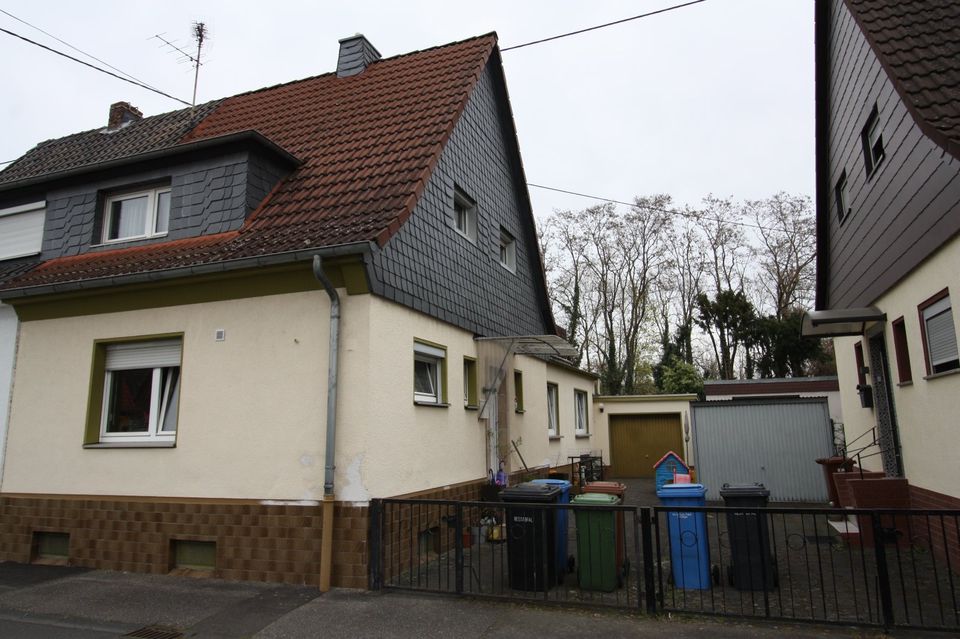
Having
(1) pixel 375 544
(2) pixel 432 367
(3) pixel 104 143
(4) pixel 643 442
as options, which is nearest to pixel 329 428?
(1) pixel 375 544

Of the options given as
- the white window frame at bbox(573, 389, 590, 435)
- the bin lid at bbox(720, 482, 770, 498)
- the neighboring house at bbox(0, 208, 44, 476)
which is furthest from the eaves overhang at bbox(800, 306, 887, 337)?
the neighboring house at bbox(0, 208, 44, 476)

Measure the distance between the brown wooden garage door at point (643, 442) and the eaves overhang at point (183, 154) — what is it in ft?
54.1

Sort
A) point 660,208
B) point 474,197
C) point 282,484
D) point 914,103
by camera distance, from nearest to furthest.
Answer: point 914,103 < point 282,484 < point 474,197 < point 660,208

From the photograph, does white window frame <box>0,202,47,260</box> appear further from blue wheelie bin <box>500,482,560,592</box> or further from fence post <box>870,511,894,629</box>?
fence post <box>870,511,894,629</box>

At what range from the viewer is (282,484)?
7125 mm

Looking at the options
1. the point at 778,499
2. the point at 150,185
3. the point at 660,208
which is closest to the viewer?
the point at 150,185

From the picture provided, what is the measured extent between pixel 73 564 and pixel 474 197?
7840 millimetres

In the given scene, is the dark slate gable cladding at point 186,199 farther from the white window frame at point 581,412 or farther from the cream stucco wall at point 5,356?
the white window frame at point 581,412

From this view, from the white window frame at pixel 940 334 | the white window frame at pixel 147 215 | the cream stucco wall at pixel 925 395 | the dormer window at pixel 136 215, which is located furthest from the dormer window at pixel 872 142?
the dormer window at pixel 136 215

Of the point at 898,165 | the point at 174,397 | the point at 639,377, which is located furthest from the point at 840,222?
the point at 639,377

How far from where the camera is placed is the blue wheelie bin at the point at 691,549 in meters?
6.60

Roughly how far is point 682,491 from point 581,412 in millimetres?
12434

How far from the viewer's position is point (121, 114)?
13523 millimetres

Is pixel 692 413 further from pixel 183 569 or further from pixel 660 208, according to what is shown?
pixel 660 208
